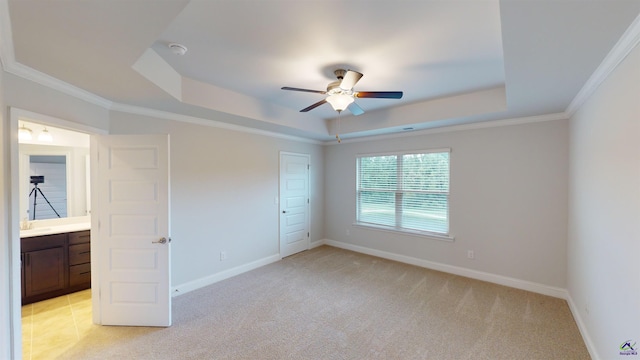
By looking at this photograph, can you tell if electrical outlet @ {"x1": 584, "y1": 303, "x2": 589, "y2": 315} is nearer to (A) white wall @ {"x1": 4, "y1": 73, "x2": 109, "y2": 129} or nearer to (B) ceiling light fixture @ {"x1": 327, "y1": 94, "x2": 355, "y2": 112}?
(B) ceiling light fixture @ {"x1": 327, "y1": 94, "x2": 355, "y2": 112}

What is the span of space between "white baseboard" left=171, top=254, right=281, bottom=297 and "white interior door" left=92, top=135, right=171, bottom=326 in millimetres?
692

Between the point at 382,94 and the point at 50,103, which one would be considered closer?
the point at 50,103

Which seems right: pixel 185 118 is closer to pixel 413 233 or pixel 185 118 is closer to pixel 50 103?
pixel 50 103

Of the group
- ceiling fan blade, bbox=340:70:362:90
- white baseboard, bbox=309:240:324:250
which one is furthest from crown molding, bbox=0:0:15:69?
white baseboard, bbox=309:240:324:250

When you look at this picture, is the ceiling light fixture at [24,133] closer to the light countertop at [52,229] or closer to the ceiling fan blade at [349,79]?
the light countertop at [52,229]

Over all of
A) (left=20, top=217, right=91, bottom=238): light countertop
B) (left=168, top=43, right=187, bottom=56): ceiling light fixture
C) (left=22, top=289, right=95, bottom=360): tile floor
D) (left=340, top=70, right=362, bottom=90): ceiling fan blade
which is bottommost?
(left=22, top=289, right=95, bottom=360): tile floor

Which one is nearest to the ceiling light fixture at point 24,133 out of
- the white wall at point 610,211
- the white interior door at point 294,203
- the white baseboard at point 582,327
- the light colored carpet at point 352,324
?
Answer: the light colored carpet at point 352,324

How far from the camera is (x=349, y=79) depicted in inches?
95.5

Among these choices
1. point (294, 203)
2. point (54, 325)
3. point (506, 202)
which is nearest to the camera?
point (54, 325)

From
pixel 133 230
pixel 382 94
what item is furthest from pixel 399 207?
pixel 133 230

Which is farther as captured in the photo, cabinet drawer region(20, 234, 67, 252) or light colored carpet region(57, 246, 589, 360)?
cabinet drawer region(20, 234, 67, 252)

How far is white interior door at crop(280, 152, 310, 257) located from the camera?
197 inches

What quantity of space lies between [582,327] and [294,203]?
4.22 metres

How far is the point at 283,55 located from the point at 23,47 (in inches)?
68.2
